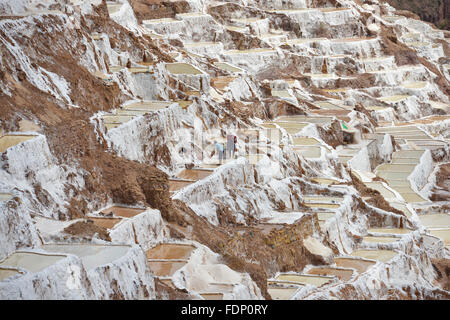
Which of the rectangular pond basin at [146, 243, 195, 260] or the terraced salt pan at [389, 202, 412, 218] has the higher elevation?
the rectangular pond basin at [146, 243, 195, 260]

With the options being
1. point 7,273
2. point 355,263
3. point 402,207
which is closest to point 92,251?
point 7,273

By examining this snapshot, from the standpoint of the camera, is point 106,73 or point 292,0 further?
point 292,0

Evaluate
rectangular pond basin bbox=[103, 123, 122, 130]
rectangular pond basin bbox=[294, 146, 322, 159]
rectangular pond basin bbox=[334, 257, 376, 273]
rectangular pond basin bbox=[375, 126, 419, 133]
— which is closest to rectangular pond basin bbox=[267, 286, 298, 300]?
rectangular pond basin bbox=[334, 257, 376, 273]

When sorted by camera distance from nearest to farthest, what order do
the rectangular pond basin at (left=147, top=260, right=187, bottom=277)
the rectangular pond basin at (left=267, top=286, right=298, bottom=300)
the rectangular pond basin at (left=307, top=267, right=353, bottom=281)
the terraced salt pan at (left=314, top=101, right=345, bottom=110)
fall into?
the rectangular pond basin at (left=147, top=260, right=187, bottom=277)
the rectangular pond basin at (left=267, top=286, right=298, bottom=300)
the rectangular pond basin at (left=307, top=267, right=353, bottom=281)
the terraced salt pan at (left=314, top=101, right=345, bottom=110)

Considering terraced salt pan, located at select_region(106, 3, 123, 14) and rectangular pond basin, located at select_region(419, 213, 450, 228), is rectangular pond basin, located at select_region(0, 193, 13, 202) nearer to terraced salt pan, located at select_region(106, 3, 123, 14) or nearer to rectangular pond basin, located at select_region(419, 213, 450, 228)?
rectangular pond basin, located at select_region(419, 213, 450, 228)

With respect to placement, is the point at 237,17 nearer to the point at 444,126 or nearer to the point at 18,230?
the point at 444,126

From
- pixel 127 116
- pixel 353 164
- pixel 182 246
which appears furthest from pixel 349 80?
pixel 182 246
